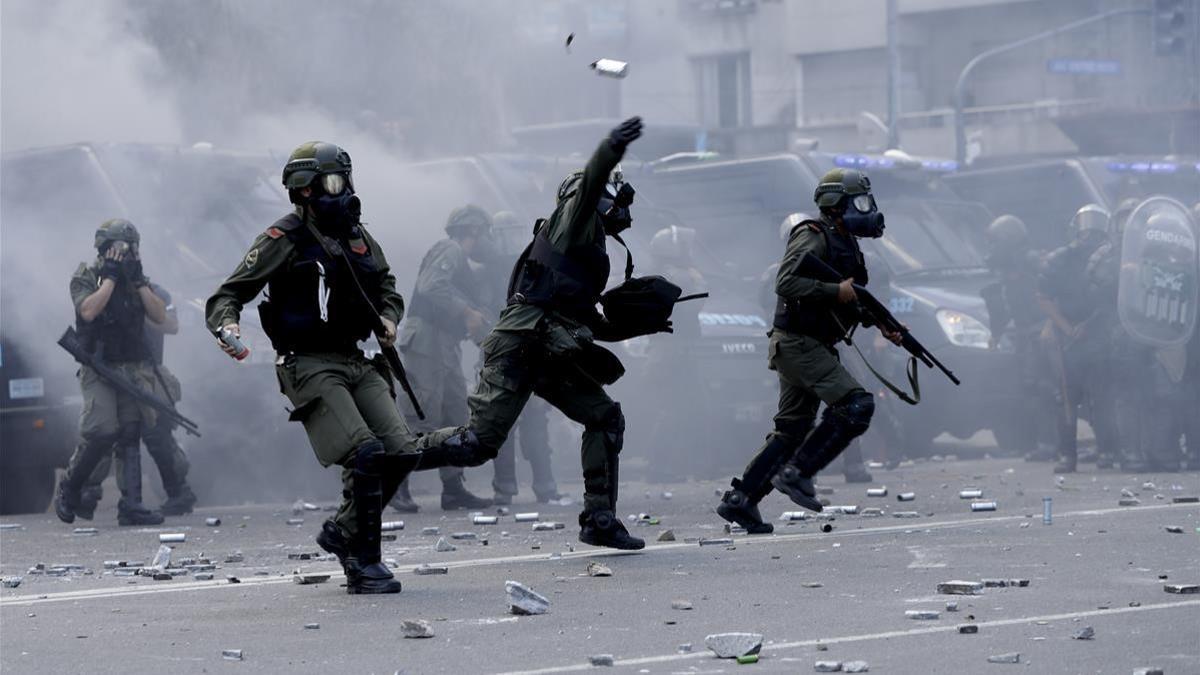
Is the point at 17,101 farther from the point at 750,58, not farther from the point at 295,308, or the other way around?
the point at 750,58

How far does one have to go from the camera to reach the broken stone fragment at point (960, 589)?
7328 millimetres

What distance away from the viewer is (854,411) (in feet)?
30.6

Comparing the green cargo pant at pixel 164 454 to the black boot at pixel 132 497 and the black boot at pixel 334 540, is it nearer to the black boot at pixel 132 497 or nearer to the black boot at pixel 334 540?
the black boot at pixel 132 497

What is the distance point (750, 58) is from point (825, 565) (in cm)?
4117

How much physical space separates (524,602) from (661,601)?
53 centimetres

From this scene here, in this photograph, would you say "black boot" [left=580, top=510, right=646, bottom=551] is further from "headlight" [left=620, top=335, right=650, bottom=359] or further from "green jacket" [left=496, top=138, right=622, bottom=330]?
"headlight" [left=620, top=335, right=650, bottom=359]

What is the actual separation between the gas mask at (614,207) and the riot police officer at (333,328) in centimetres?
111

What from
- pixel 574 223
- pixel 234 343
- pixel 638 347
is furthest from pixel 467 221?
pixel 234 343

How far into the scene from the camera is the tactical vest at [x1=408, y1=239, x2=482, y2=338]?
40.3 feet

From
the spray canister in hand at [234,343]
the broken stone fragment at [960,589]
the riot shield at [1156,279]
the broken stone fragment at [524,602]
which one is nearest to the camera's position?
the broken stone fragment at [524,602]

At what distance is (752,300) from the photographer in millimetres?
15367

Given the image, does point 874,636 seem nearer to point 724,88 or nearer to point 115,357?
point 115,357

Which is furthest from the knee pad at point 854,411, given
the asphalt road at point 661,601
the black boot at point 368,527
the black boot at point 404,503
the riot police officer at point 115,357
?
the riot police officer at point 115,357

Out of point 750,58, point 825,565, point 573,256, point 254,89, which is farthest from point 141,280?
point 750,58
